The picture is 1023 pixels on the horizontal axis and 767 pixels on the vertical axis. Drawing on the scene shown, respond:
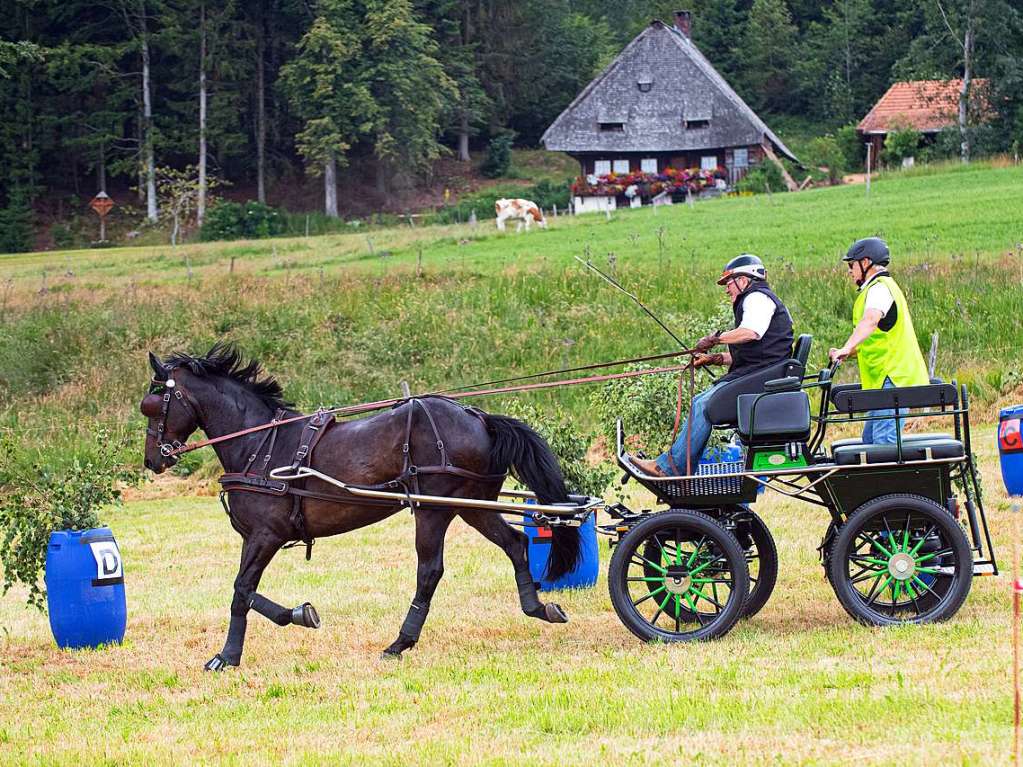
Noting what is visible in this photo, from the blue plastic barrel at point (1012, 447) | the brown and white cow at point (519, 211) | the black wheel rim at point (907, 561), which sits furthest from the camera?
the brown and white cow at point (519, 211)

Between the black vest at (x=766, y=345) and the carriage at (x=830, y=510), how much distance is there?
0.11 metres

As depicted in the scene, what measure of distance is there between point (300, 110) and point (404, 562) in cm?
4735

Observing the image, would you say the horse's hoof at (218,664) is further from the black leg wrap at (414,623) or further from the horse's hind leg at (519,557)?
the horse's hind leg at (519,557)

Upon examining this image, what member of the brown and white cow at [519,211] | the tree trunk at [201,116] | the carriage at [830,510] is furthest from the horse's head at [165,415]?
the tree trunk at [201,116]

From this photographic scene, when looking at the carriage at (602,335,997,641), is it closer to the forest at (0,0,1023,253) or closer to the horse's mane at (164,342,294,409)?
the horse's mane at (164,342,294,409)

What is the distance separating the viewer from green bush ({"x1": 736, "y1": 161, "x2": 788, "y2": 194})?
2008 inches

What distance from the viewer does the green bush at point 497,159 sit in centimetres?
6494

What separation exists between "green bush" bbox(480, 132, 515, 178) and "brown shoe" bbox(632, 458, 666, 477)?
5706 cm

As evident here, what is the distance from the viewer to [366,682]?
25.9ft

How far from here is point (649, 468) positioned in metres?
8.53

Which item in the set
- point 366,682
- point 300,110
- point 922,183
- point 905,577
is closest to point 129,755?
point 366,682

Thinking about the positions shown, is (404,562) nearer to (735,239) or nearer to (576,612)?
(576,612)

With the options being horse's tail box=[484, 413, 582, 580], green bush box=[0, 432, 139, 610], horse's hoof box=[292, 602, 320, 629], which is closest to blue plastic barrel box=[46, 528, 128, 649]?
green bush box=[0, 432, 139, 610]

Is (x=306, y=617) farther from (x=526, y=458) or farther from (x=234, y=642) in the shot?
(x=526, y=458)
